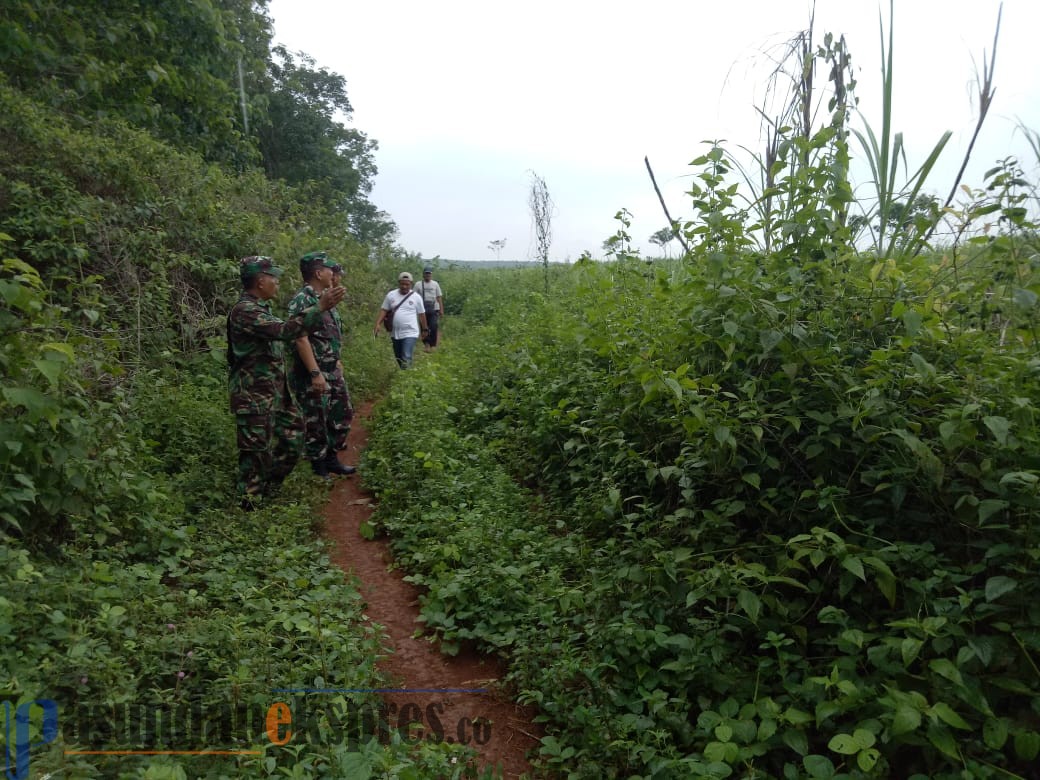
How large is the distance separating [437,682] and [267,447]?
8.43 ft

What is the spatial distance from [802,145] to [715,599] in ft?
7.51

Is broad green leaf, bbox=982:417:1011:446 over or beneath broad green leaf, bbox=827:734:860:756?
over

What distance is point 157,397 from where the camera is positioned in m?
6.32

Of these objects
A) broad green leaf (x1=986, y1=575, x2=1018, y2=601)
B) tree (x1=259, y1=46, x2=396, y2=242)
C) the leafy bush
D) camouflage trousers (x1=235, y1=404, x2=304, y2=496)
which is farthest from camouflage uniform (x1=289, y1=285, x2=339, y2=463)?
tree (x1=259, y1=46, x2=396, y2=242)

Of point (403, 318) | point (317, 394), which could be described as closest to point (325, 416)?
point (317, 394)

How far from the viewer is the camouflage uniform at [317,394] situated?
19.7ft

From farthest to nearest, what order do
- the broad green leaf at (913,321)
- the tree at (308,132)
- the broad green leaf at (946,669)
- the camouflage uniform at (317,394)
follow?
the tree at (308,132)
the camouflage uniform at (317,394)
the broad green leaf at (913,321)
the broad green leaf at (946,669)

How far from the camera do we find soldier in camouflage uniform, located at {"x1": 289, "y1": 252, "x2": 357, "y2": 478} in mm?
5801

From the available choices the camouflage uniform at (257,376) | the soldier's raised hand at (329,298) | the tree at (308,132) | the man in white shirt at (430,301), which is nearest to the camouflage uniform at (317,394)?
Result: the camouflage uniform at (257,376)

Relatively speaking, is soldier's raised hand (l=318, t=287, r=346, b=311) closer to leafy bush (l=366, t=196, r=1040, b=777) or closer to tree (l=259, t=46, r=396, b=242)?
leafy bush (l=366, t=196, r=1040, b=777)

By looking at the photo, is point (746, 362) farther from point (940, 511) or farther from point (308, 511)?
point (308, 511)

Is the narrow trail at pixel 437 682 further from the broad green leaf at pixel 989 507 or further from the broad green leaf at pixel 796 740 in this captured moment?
the broad green leaf at pixel 989 507

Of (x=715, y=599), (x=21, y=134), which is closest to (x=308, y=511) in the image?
(x=715, y=599)

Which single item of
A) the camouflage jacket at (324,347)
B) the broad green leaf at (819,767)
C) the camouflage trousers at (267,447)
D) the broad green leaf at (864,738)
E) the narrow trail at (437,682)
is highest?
the camouflage jacket at (324,347)
